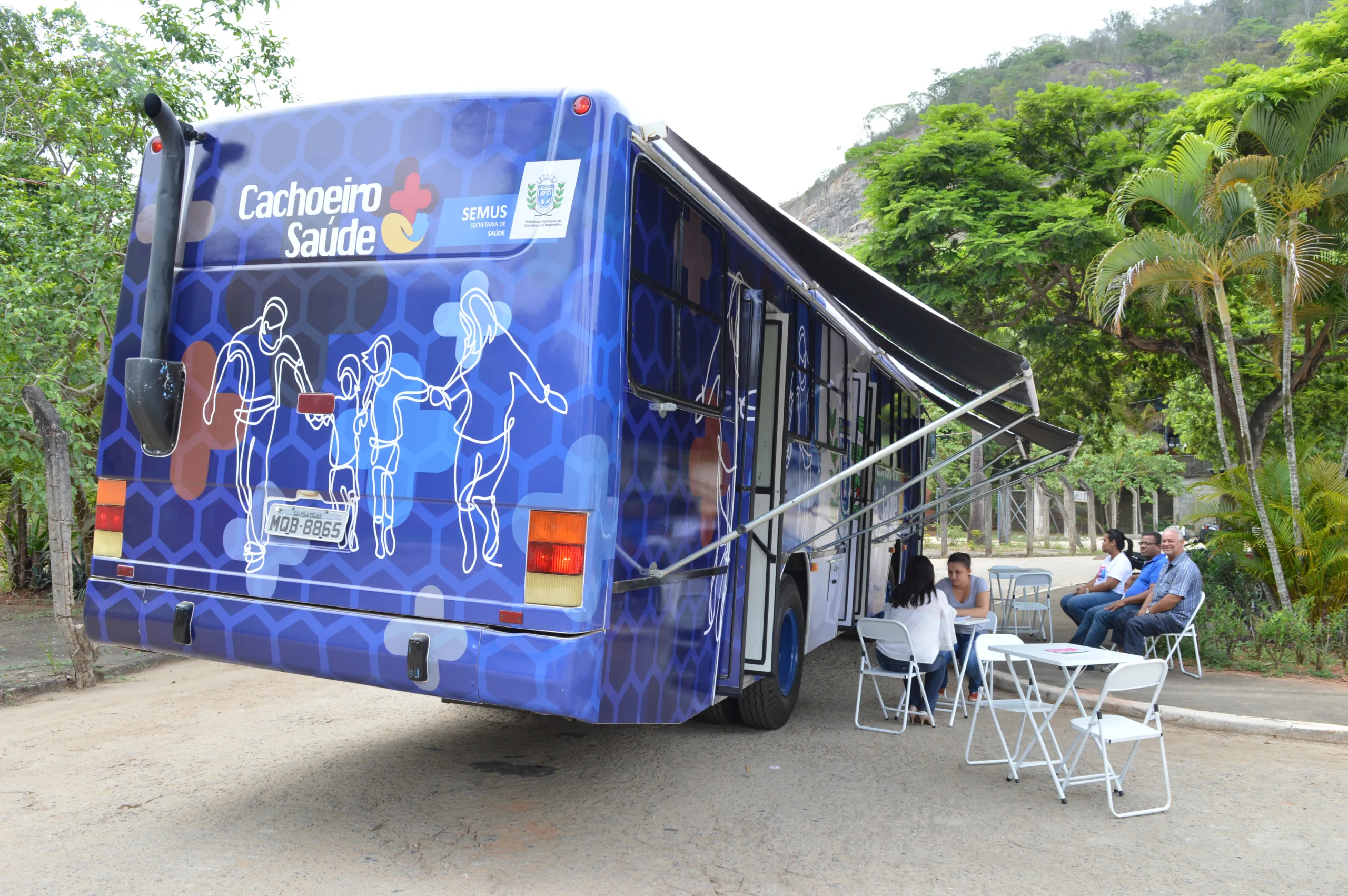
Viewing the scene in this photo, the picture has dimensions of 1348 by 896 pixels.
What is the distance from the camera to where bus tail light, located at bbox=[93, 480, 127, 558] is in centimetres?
493

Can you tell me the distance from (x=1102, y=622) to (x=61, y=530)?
918 cm

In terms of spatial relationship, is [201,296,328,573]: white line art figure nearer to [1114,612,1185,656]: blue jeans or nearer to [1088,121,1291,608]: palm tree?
[1114,612,1185,656]: blue jeans

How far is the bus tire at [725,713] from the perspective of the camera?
7.04 m

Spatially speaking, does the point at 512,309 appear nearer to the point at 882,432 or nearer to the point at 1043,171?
the point at 882,432

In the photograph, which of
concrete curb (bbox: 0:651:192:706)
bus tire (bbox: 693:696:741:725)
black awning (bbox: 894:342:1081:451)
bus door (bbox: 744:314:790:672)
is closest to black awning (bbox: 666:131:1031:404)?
black awning (bbox: 894:342:1081:451)

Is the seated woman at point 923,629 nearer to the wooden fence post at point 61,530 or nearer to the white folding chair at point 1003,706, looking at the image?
the white folding chair at point 1003,706

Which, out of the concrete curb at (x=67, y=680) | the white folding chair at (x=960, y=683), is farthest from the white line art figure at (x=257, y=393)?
the white folding chair at (x=960, y=683)

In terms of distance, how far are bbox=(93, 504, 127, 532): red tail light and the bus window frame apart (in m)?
2.57

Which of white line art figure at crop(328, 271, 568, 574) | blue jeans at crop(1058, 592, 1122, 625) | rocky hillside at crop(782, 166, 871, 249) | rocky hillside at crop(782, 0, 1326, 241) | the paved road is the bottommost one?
the paved road

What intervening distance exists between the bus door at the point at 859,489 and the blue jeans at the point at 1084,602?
2422 mm

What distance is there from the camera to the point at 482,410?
14.1 feet

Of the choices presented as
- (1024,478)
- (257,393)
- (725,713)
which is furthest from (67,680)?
(1024,478)

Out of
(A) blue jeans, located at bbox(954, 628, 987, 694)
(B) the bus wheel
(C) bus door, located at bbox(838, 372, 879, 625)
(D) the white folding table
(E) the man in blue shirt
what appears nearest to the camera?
(D) the white folding table

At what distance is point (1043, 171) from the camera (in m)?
14.0
